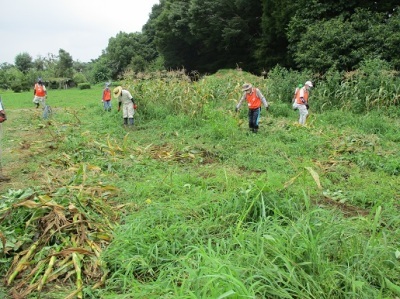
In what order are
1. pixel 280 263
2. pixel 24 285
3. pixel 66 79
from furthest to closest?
1. pixel 66 79
2. pixel 24 285
3. pixel 280 263

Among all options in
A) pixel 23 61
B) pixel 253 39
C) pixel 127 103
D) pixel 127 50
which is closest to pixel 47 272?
pixel 127 103

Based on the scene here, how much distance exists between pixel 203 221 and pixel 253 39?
81.9ft

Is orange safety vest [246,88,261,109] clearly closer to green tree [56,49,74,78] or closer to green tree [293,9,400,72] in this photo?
green tree [293,9,400,72]

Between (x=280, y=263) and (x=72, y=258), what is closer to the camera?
(x=280, y=263)

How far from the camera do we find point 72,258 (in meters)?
3.05

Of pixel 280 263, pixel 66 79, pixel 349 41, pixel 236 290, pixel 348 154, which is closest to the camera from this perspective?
pixel 236 290

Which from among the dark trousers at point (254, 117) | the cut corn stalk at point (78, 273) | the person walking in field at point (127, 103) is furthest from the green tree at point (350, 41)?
the cut corn stalk at point (78, 273)

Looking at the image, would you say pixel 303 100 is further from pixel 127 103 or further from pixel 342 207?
pixel 342 207

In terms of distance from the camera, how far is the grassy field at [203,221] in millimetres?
2469

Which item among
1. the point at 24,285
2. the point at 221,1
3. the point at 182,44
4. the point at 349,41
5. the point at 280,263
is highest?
the point at 221,1

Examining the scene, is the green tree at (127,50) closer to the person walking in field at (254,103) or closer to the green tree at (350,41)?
the green tree at (350,41)

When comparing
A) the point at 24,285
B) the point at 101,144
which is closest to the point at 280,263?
the point at 24,285

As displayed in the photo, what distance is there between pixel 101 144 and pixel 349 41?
11.5 m

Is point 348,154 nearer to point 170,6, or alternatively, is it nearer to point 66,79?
point 170,6
